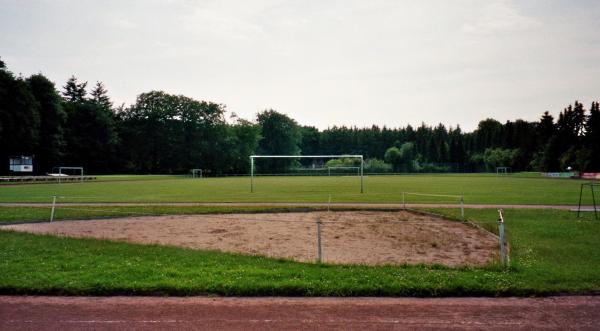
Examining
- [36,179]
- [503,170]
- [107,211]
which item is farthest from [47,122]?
[503,170]

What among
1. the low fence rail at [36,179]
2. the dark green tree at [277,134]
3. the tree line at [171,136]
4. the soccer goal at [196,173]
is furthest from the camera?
the dark green tree at [277,134]

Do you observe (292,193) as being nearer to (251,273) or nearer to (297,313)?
(251,273)

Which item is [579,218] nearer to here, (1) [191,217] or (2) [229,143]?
(1) [191,217]

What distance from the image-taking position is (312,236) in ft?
56.7

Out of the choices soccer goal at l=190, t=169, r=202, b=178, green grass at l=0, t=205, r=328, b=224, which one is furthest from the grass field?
soccer goal at l=190, t=169, r=202, b=178

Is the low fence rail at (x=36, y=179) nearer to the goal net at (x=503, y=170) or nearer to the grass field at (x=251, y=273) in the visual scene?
the grass field at (x=251, y=273)

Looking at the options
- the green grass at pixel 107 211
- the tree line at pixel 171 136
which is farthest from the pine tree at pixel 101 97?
the green grass at pixel 107 211

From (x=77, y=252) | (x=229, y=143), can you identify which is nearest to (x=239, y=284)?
(x=77, y=252)

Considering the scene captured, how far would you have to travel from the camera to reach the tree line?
7100 centimetres

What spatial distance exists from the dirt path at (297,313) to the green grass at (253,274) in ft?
1.32

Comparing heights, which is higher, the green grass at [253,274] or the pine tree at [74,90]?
the pine tree at [74,90]

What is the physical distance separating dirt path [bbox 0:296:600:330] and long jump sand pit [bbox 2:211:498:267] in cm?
366

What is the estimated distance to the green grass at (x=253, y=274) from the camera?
9.45 m

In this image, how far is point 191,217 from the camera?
73.0ft
